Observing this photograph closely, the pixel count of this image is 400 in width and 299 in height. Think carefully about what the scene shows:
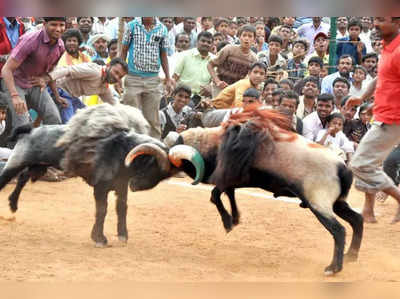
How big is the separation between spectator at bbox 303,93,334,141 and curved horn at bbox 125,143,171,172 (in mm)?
3884

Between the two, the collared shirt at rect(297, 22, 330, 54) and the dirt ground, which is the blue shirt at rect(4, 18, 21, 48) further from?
the collared shirt at rect(297, 22, 330, 54)

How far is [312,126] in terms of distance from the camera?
8.76 meters

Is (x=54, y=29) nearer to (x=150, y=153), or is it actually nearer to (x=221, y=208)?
(x=150, y=153)

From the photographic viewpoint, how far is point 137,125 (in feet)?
18.8

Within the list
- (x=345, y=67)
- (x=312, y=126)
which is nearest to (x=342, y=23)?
(x=345, y=67)

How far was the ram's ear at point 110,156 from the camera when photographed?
5387 millimetres

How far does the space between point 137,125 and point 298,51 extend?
669 centimetres

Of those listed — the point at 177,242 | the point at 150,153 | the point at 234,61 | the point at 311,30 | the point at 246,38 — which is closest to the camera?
the point at 150,153

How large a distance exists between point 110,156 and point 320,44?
7698 mm

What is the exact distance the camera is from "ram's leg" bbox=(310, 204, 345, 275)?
4750 mm

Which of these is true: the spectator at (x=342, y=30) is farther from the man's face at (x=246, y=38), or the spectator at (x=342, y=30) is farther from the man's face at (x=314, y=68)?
the man's face at (x=246, y=38)

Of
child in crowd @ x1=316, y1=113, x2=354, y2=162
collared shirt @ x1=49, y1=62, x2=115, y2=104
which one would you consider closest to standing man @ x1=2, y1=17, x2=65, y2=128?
collared shirt @ x1=49, y1=62, x2=115, y2=104
